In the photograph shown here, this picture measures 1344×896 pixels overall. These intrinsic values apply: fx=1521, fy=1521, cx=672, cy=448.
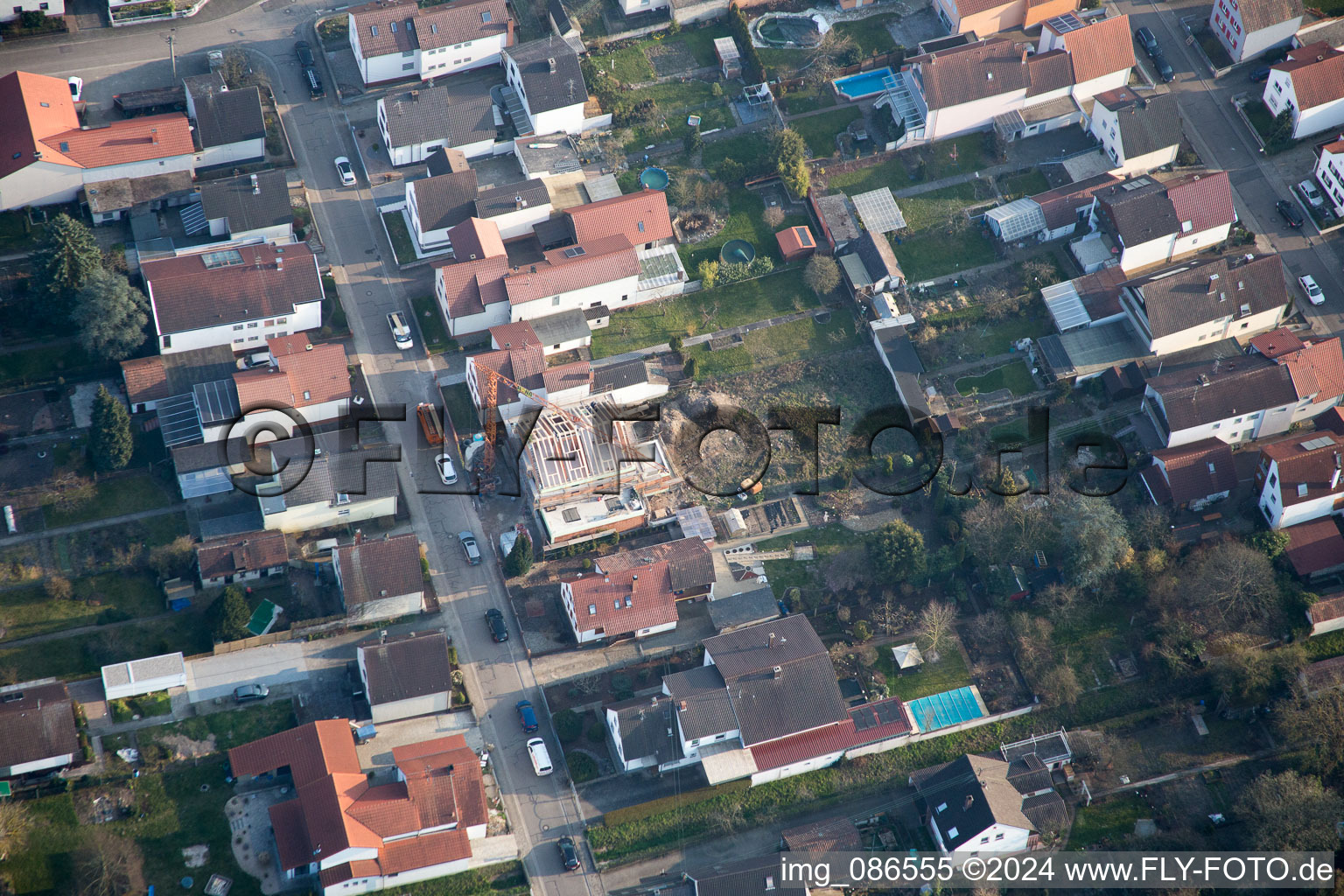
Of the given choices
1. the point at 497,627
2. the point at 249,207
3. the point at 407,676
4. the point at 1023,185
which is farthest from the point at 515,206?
the point at 1023,185

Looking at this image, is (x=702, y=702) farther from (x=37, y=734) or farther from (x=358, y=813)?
(x=37, y=734)

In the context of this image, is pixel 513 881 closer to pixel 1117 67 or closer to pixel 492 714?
pixel 492 714

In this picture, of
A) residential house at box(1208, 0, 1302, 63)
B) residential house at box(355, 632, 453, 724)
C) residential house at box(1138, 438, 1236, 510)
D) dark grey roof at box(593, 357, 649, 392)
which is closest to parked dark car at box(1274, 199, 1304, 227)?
residential house at box(1208, 0, 1302, 63)

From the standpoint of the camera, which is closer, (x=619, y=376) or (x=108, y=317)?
(x=108, y=317)

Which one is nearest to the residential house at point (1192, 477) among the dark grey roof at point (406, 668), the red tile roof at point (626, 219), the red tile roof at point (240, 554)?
the red tile roof at point (626, 219)

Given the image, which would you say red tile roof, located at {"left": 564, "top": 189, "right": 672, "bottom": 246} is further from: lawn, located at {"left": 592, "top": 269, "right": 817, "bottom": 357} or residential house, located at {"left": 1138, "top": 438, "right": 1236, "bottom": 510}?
residential house, located at {"left": 1138, "top": 438, "right": 1236, "bottom": 510}

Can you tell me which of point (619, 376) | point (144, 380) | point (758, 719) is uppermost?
point (144, 380)

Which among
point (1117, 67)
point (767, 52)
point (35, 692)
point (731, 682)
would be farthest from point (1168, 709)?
point (35, 692)
